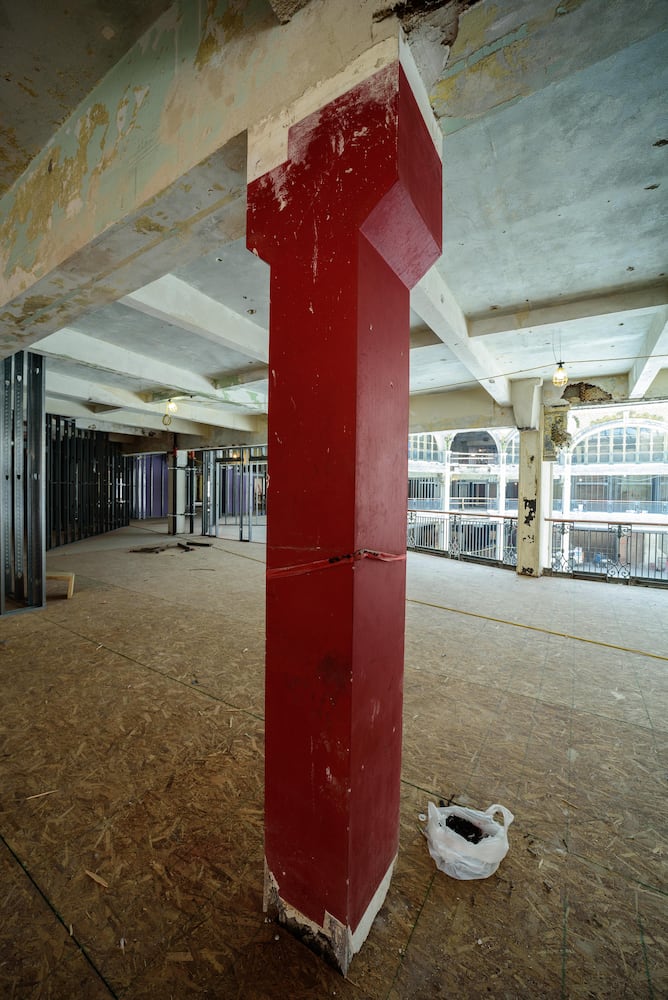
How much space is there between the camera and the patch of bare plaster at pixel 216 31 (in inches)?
58.9

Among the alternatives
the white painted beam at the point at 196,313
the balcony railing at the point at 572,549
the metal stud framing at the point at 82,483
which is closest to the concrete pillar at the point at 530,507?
the balcony railing at the point at 572,549

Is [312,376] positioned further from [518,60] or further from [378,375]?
[518,60]

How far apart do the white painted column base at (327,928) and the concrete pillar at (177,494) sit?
39.8ft

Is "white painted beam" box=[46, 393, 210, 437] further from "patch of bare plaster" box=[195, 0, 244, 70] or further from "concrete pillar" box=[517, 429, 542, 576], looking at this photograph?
"patch of bare plaster" box=[195, 0, 244, 70]

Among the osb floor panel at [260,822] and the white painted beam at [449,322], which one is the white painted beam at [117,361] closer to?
the osb floor panel at [260,822]

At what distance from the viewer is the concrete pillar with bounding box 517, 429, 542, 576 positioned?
7.52m

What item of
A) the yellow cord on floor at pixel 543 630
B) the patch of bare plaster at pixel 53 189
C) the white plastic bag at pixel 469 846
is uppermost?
the patch of bare plaster at pixel 53 189

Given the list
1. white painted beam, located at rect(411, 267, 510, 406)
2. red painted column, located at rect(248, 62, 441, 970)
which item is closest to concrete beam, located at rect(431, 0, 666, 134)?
red painted column, located at rect(248, 62, 441, 970)

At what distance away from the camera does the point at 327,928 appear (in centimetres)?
125

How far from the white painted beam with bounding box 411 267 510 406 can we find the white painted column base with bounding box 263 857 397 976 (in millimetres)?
3837

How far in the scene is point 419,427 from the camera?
29.2 feet

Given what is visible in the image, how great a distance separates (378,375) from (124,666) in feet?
10.9

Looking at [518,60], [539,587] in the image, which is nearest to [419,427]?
[539,587]

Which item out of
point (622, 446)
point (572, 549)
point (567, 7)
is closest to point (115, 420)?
point (567, 7)
